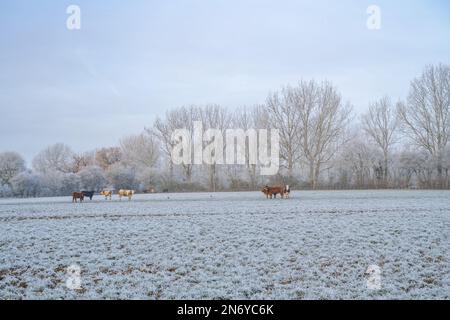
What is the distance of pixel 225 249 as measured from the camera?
11453 millimetres

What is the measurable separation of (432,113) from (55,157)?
63112 millimetres

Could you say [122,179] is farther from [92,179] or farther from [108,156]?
[108,156]

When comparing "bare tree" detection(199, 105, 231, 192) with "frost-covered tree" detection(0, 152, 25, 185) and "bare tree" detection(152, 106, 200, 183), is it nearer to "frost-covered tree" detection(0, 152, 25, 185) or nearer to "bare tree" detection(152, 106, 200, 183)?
"bare tree" detection(152, 106, 200, 183)

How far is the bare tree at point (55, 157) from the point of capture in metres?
71.9

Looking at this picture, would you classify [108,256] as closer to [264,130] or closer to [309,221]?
[309,221]

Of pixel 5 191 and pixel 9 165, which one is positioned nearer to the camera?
pixel 5 191

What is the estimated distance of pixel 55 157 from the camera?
7288 centimetres

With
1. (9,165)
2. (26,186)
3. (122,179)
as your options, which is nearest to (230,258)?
(122,179)

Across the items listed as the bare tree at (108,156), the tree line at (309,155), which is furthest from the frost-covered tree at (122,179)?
the bare tree at (108,156)

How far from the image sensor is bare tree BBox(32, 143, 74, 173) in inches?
2830

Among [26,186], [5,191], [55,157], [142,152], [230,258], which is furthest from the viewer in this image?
[55,157]

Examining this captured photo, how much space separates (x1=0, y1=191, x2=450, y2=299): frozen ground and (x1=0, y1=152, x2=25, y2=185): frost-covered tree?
46224mm

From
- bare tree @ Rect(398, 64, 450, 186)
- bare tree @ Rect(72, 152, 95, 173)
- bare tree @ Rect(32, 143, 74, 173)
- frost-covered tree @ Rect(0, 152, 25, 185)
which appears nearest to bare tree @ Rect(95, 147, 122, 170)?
bare tree @ Rect(72, 152, 95, 173)
